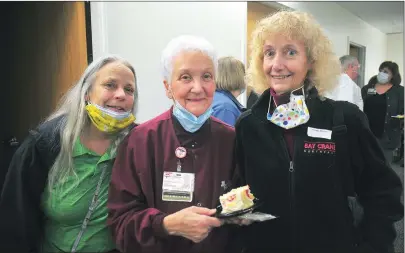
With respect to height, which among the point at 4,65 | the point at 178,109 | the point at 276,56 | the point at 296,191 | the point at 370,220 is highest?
the point at 4,65

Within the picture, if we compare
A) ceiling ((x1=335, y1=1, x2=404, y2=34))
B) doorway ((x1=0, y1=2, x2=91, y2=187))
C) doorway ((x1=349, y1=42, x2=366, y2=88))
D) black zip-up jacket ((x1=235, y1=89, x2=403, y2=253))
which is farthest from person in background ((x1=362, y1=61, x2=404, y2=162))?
doorway ((x1=0, y1=2, x2=91, y2=187))

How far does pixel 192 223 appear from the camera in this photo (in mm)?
1091

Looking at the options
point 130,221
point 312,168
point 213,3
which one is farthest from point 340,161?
point 213,3

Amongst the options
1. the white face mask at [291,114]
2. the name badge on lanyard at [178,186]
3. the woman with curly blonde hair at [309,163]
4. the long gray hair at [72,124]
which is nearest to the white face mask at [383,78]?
the woman with curly blonde hair at [309,163]

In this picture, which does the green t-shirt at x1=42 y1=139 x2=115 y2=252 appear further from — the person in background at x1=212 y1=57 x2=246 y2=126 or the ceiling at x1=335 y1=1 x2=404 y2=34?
the ceiling at x1=335 y1=1 x2=404 y2=34

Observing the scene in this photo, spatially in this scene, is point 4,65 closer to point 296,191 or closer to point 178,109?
point 178,109

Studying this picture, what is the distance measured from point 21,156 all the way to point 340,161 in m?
1.32

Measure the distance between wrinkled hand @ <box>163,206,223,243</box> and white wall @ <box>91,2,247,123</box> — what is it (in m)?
1.79

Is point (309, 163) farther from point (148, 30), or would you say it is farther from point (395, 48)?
point (395, 48)

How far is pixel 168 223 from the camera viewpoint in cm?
113

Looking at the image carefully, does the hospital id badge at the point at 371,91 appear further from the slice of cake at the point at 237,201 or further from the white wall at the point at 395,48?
the white wall at the point at 395,48

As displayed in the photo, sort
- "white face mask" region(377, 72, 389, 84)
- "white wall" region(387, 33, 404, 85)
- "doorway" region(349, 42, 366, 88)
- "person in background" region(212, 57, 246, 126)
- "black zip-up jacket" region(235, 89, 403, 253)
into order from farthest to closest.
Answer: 1. "white wall" region(387, 33, 404, 85)
2. "doorway" region(349, 42, 366, 88)
3. "white face mask" region(377, 72, 389, 84)
4. "person in background" region(212, 57, 246, 126)
5. "black zip-up jacket" region(235, 89, 403, 253)

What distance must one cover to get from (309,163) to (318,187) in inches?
3.8

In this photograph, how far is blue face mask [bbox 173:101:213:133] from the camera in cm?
130
